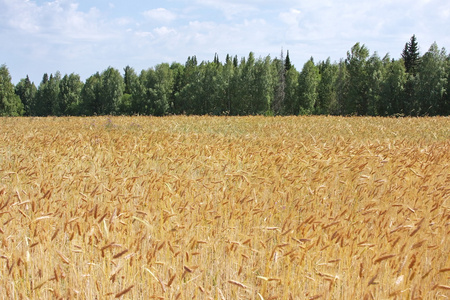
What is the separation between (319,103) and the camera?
66.6m

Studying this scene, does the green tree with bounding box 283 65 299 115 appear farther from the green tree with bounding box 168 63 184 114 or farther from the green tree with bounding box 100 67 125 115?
the green tree with bounding box 100 67 125 115

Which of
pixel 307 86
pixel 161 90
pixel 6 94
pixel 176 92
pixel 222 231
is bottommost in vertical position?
pixel 222 231

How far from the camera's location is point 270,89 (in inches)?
2309

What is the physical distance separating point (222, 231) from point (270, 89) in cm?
5657

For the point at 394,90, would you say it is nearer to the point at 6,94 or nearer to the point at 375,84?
the point at 375,84

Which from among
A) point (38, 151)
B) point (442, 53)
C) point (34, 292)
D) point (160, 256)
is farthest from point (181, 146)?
point (442, 53)

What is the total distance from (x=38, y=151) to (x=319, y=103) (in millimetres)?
63871

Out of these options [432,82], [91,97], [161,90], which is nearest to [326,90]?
[432,82]

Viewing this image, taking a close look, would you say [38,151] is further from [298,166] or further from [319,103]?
[319,103]

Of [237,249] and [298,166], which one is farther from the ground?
[298,166]

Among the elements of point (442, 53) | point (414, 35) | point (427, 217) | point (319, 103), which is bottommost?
point (427, 217)

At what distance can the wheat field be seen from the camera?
249cm

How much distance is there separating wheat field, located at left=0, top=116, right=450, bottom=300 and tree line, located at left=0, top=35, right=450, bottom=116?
3707 centimetres

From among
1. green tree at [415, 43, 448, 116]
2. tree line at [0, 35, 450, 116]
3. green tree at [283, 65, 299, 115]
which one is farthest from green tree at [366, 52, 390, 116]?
green tree at [283, 65, 299, 115]
